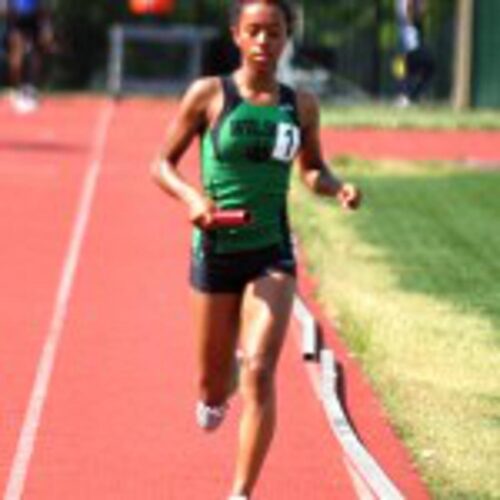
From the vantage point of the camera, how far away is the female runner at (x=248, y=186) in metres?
8.82

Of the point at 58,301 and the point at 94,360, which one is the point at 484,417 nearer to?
the point at 94,360

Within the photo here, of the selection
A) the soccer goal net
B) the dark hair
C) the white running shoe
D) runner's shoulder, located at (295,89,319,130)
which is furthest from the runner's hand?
the soccer goal net

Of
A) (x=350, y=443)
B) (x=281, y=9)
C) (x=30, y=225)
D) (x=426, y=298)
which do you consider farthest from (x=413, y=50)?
(x=281, y=9)

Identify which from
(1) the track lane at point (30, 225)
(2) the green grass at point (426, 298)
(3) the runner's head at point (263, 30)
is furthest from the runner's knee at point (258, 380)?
(1) the track lane at point (30, 225)

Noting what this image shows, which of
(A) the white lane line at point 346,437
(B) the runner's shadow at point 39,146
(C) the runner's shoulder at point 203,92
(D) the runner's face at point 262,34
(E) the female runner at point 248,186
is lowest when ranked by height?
(B) the runner's shadow at point 39,146

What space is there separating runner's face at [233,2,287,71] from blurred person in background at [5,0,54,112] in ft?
85.3

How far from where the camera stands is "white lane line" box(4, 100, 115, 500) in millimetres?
10047

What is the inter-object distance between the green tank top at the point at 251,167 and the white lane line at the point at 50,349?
1459 mm

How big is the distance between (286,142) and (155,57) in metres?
31.8

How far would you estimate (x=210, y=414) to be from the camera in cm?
959

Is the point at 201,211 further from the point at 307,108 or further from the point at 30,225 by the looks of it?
the point at 30,225

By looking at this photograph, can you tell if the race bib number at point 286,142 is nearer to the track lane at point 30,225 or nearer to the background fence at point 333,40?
the track lane at point 30,225

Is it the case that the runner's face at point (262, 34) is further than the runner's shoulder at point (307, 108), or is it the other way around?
the runner's shoulder at point (307, 108)

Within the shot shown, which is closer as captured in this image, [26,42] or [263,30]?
[263,30]
